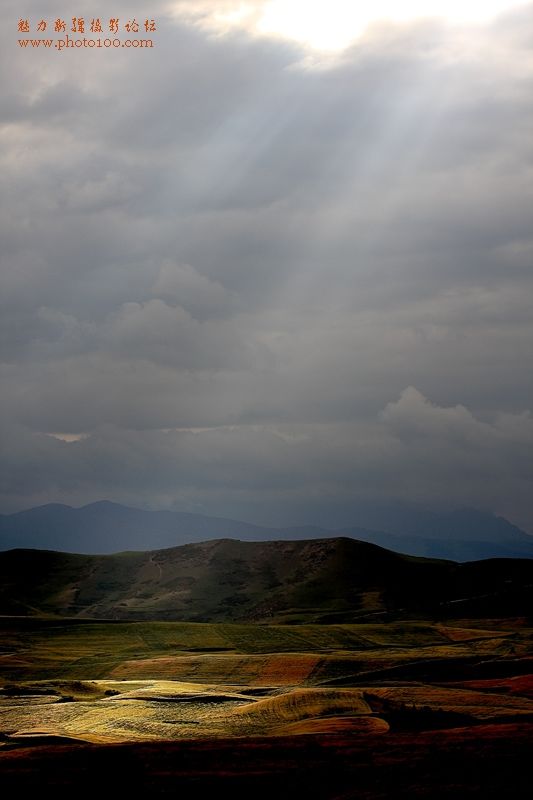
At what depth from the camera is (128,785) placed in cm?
4694

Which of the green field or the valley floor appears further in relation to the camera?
the green field

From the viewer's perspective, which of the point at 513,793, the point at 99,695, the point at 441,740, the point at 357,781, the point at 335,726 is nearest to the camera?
the point at 513,793

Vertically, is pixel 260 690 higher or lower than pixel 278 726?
lower

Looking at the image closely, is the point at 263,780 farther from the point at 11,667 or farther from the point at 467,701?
the point at 11,667

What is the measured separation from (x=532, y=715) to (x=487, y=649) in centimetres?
9493

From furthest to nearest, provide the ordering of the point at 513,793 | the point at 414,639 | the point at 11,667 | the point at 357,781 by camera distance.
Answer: the point at 414,639
the point at 11,667
the point at 357,781
the point at 513,793

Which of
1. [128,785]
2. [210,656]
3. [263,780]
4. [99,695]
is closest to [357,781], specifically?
[263,780]

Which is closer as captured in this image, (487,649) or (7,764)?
(7,764)

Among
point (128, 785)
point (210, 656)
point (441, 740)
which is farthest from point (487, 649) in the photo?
point (128, 785)

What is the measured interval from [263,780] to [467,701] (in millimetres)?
36330

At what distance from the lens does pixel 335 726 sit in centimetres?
6312

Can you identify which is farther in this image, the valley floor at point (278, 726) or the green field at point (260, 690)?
the green field at point (260, 690)

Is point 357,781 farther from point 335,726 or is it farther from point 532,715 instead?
point 532,715

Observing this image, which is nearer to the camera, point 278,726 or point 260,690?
point 278,726
